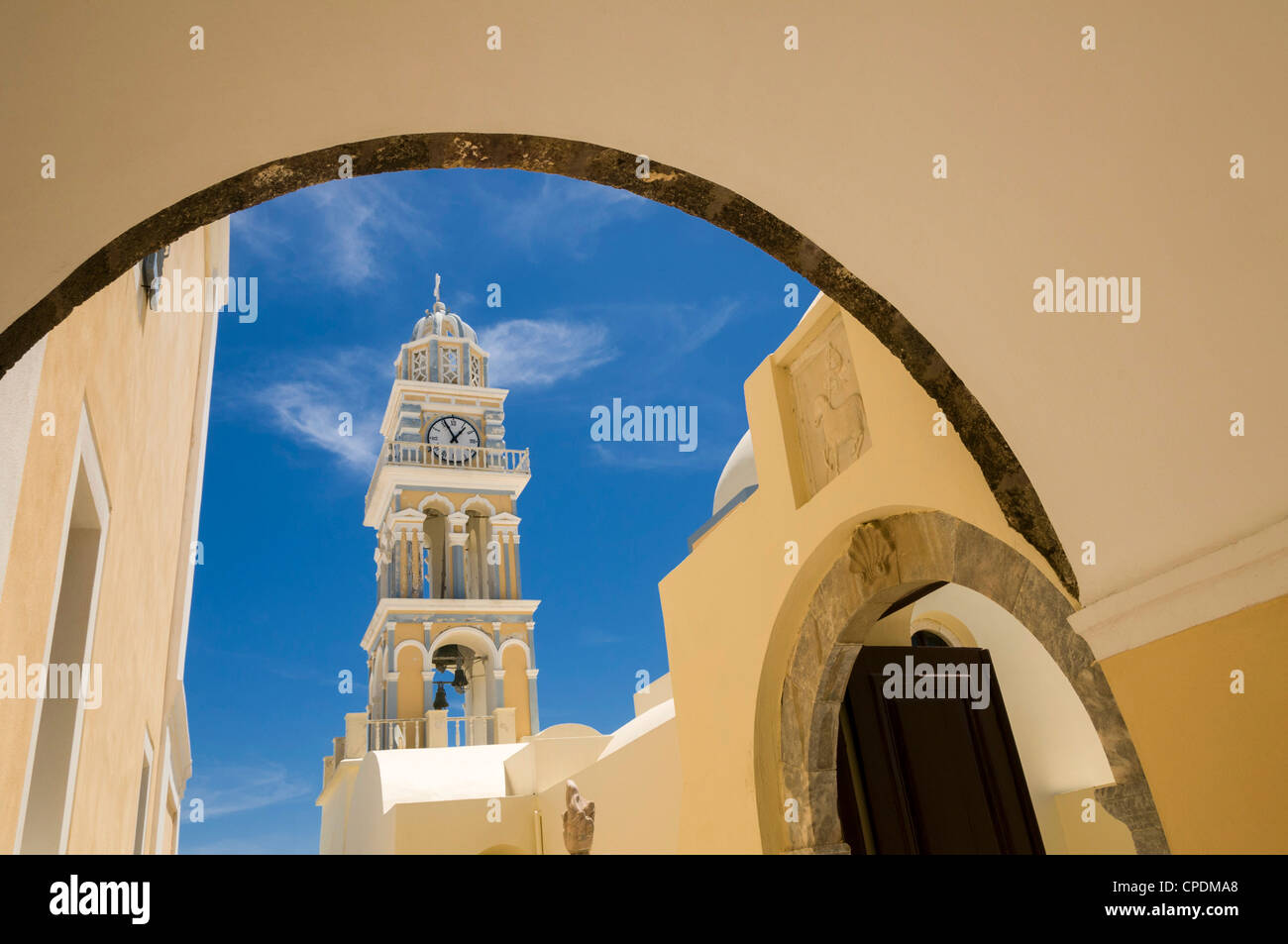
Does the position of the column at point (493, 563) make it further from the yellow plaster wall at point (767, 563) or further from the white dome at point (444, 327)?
the yellow plaster wall at point (767, 563)

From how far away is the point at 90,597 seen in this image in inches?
122

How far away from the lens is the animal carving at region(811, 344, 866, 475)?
4656 mm

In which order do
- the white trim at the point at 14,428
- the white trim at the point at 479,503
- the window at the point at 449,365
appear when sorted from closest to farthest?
the white trim at the point at 14,428, the white trim at the point at 479,503, the window at the point at 449,365

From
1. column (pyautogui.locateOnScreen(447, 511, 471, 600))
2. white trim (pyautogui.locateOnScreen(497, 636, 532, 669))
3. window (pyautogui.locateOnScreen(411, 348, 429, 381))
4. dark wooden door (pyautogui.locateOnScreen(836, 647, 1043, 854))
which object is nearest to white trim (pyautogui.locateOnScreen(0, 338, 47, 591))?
dark wooden door (pyautogui.locateOnScreen(836, 647, 1043, 854))

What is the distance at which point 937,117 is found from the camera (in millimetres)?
2881

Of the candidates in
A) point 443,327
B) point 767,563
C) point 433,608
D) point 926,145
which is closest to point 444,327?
point 443,327

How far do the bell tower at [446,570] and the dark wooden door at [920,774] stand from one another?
48.4 ft

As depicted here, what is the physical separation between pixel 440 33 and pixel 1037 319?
1966mm

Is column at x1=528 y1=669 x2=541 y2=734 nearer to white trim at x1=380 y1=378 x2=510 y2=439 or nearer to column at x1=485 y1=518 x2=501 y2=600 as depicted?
column at x1=485 y1=518 x2=501 y2=600

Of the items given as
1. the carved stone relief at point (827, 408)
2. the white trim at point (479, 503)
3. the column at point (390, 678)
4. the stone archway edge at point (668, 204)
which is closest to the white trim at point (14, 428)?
the stone archway edge at point (668, 204)

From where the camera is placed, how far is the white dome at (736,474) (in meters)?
10.4

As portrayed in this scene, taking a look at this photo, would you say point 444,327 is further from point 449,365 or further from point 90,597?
point 90,597

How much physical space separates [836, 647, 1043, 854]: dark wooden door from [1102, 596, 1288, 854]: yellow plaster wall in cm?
271

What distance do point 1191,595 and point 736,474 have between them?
810 cm
